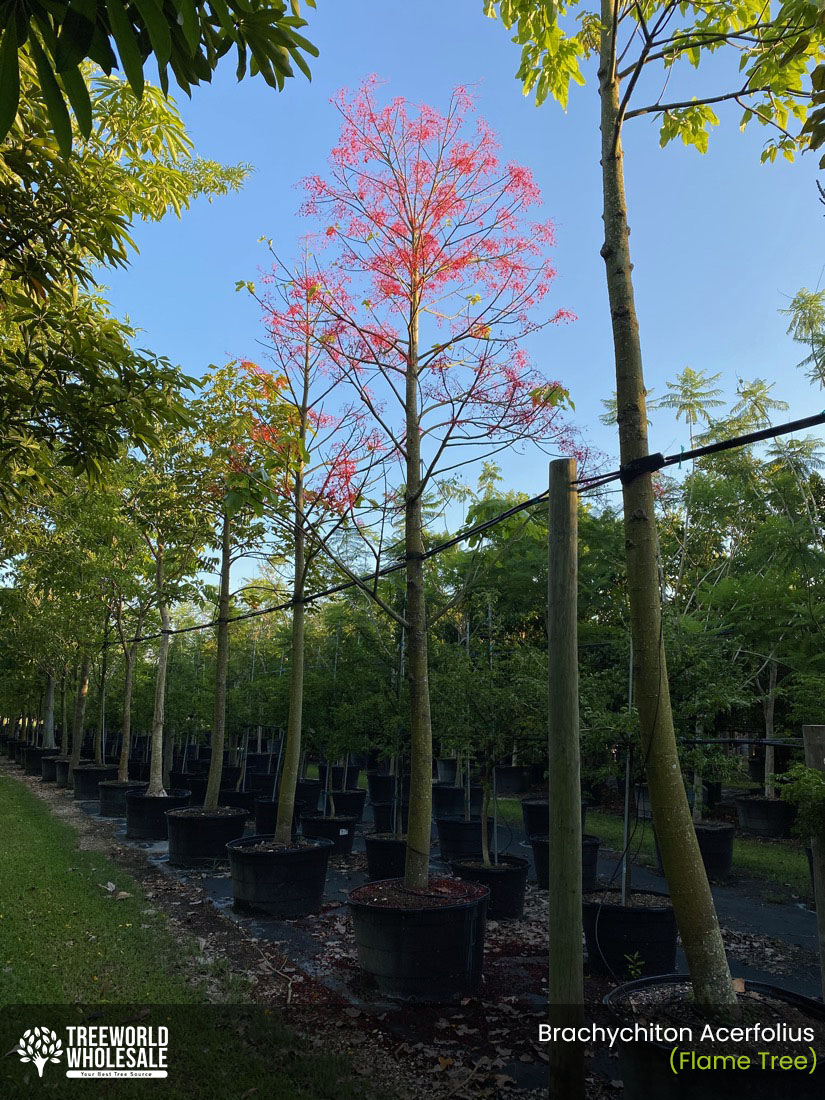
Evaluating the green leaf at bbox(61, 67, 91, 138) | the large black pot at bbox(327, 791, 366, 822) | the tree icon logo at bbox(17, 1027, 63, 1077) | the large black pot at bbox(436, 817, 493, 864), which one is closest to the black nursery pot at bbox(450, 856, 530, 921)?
the large black pot at bbox(436, 817, 493, 864)

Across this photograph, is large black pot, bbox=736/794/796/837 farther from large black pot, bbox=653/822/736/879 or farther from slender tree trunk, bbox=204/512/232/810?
slender tree trunk, bbox=204/512/232/810

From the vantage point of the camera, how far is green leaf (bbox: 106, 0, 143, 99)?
150cm

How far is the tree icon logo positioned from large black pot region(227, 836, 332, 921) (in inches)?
106

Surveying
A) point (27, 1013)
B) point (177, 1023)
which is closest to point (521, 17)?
point (177, 1023)

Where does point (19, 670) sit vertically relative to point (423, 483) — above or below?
below

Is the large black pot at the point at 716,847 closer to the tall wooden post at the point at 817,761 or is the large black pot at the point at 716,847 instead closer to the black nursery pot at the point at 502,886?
the black nursery pot at the point at 502,886

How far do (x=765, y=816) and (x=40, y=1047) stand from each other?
11.5 m

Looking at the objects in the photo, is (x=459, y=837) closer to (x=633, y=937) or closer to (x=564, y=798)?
(x=633, y=937)

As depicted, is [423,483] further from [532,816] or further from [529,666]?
[532,816]

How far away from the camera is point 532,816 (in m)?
10.8

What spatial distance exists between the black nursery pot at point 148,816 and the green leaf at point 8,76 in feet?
33.0

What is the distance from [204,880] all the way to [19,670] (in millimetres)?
14812

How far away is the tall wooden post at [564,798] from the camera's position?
2.89m

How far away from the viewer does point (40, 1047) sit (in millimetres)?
3562
